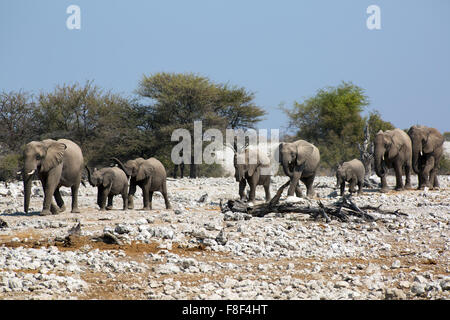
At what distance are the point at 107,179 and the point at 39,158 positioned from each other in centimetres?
222

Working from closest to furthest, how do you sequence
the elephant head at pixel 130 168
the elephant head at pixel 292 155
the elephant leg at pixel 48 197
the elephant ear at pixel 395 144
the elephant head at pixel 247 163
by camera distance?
the elephant leg at pixel 48 197
the elephant head at pixel 130 168
the elephant head at pixel 247 163
the elephant head at pixel 292 155
the elephant ear at pixel 395 144

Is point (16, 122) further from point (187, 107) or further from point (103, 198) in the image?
point (103, 198)

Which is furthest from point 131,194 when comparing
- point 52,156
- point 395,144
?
point 395,144

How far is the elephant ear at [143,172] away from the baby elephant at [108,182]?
634 millimetres

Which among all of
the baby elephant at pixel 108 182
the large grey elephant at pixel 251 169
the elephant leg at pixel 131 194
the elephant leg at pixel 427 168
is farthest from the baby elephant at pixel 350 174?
the baby elephant at pixel 108 182

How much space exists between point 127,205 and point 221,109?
81.3 feet

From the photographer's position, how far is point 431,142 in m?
24.0

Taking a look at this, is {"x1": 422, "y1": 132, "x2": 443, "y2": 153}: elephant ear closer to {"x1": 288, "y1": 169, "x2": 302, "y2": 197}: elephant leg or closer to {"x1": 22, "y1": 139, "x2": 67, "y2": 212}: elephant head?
{"x1": 288, "y1": 169, "x2": 302, "y2": 197}: elephant leg

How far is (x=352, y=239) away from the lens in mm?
10930

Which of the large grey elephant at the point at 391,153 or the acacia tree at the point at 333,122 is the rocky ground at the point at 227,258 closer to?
the large grey elephant at the point at 391,153

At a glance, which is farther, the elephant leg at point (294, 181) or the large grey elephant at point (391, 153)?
the large grey elephant at point (391, 153)

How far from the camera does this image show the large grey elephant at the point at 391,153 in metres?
22.1
